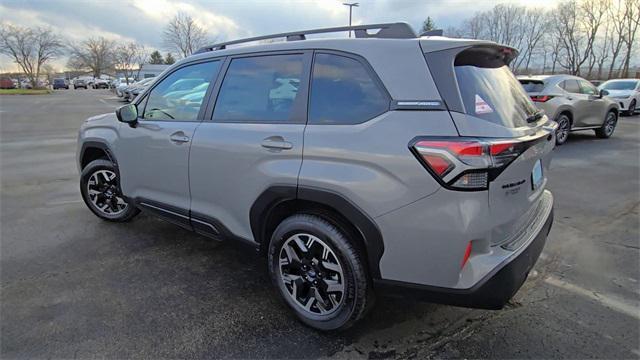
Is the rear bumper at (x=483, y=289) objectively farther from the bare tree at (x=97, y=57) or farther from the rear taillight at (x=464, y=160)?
the bare tree at (x=97, y=57)

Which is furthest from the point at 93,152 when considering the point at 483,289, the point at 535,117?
the point at 535,117

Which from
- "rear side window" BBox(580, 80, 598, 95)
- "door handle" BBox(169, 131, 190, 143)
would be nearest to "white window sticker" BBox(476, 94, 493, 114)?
"door handle" BBox(169, 131, 190, 143)

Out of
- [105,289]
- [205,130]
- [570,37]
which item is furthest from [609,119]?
[570,37]

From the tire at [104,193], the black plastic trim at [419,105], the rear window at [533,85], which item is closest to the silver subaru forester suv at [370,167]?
the black plastic trim at [419,105]

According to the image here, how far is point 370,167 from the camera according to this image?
6.95ft

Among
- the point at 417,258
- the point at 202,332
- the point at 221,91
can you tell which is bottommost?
the point at 202,332

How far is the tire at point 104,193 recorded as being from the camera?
4312mm

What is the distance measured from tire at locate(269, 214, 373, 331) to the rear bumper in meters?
0.17

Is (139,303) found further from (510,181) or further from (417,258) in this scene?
(510,181)

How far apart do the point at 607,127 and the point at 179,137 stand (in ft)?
39.1

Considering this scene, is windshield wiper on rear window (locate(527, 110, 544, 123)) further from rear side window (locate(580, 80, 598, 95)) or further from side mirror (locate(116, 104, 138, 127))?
rear side window (locate(580, 80, 598, 95))

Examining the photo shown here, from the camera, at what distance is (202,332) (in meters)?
2.53

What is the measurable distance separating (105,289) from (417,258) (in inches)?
94.5

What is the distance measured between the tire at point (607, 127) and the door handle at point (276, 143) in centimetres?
1132
